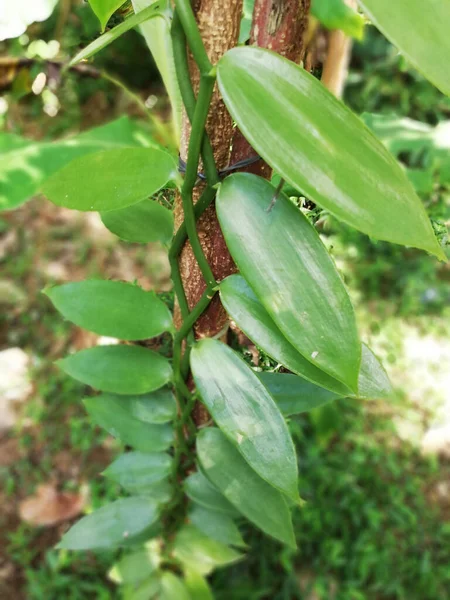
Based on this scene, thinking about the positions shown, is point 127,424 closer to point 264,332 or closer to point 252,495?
point 252,495

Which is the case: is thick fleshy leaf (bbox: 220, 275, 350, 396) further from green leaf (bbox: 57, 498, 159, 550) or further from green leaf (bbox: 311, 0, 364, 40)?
green leaf (bbox: 311, 0, 364, 40)

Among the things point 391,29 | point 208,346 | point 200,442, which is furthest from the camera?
point 200,442

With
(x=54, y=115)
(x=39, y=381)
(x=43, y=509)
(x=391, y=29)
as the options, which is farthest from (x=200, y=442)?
(x=54, y=115)

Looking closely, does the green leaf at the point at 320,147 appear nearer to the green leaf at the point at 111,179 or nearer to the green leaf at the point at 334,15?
the green leaf at the point at 111,179

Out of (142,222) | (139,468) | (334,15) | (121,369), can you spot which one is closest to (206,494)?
(139,468)

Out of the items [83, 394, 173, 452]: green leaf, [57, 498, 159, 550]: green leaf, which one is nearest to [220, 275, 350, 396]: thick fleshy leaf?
[83, 394, 173, 452]: green leaf

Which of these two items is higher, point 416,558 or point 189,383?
point 189,383

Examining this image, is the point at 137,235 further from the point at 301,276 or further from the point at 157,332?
the point at 301,276
